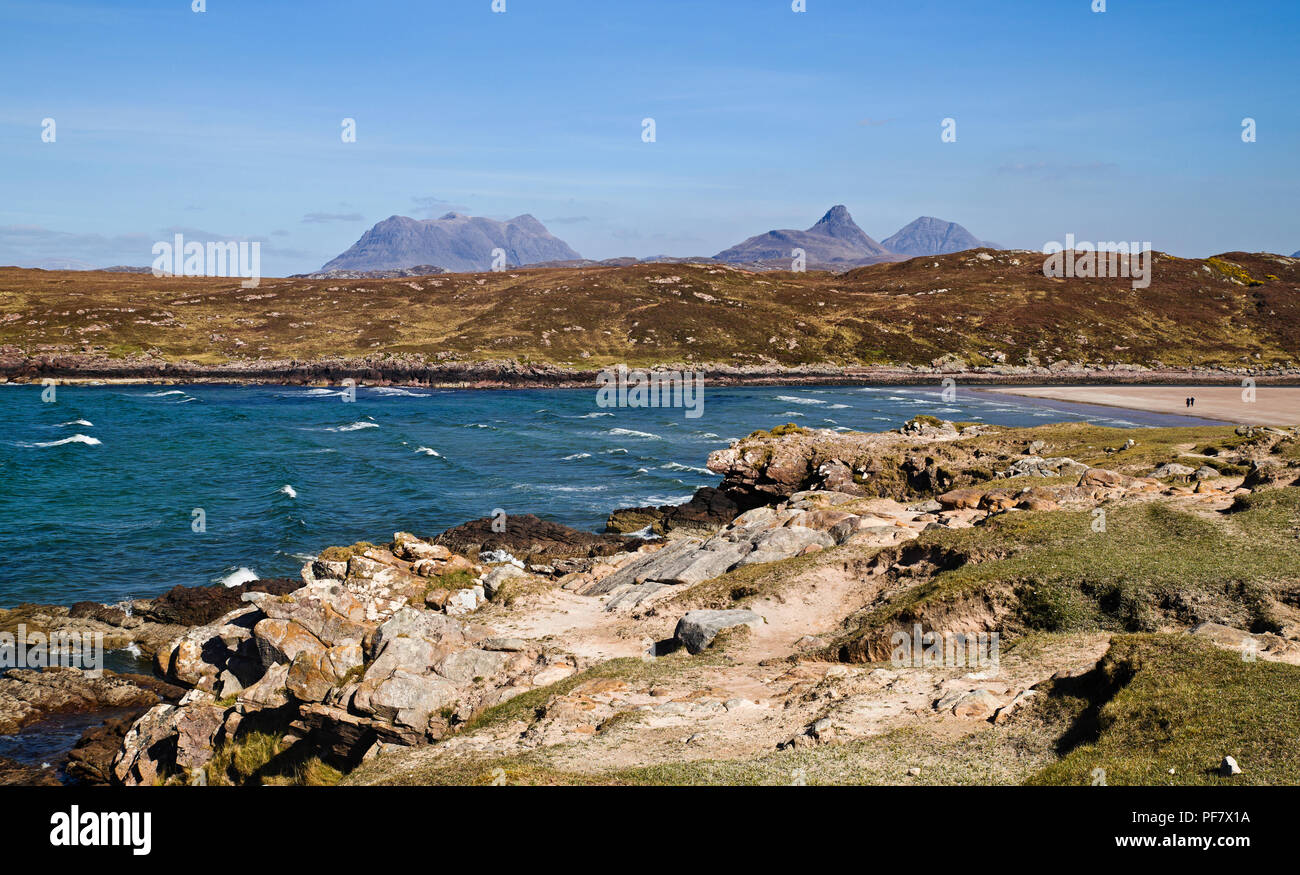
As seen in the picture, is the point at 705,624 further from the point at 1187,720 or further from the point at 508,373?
the point at 508,373

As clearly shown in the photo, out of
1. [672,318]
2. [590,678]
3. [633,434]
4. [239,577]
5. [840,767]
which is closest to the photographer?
[840,767]

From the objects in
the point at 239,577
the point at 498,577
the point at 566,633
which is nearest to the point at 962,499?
the point at 566,633

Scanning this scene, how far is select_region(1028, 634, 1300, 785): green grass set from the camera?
10.4m

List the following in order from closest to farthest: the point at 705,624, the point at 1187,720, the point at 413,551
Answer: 1. the point at 1187,720
2. the point at 705,624
3. the point at 413,551

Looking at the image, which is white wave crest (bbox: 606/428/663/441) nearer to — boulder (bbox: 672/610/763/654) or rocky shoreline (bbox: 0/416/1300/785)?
rocky shoreline (bbox: 0/416/1300/785)

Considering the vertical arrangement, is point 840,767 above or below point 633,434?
below

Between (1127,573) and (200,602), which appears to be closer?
A: (1127,573)

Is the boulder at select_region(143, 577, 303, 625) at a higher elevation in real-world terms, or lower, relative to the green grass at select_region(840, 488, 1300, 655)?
lower

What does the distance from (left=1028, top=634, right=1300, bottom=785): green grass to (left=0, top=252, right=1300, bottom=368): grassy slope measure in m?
111

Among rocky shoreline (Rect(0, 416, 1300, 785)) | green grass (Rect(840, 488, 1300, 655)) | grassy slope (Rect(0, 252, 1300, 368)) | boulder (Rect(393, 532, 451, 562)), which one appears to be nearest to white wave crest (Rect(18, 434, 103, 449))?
rocky shoreline (Rect(0, 416, 1300, 785))

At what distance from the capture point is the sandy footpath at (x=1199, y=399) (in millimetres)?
78812

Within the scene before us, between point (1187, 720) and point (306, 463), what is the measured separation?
5895cm

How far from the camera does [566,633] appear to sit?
22.2 m
